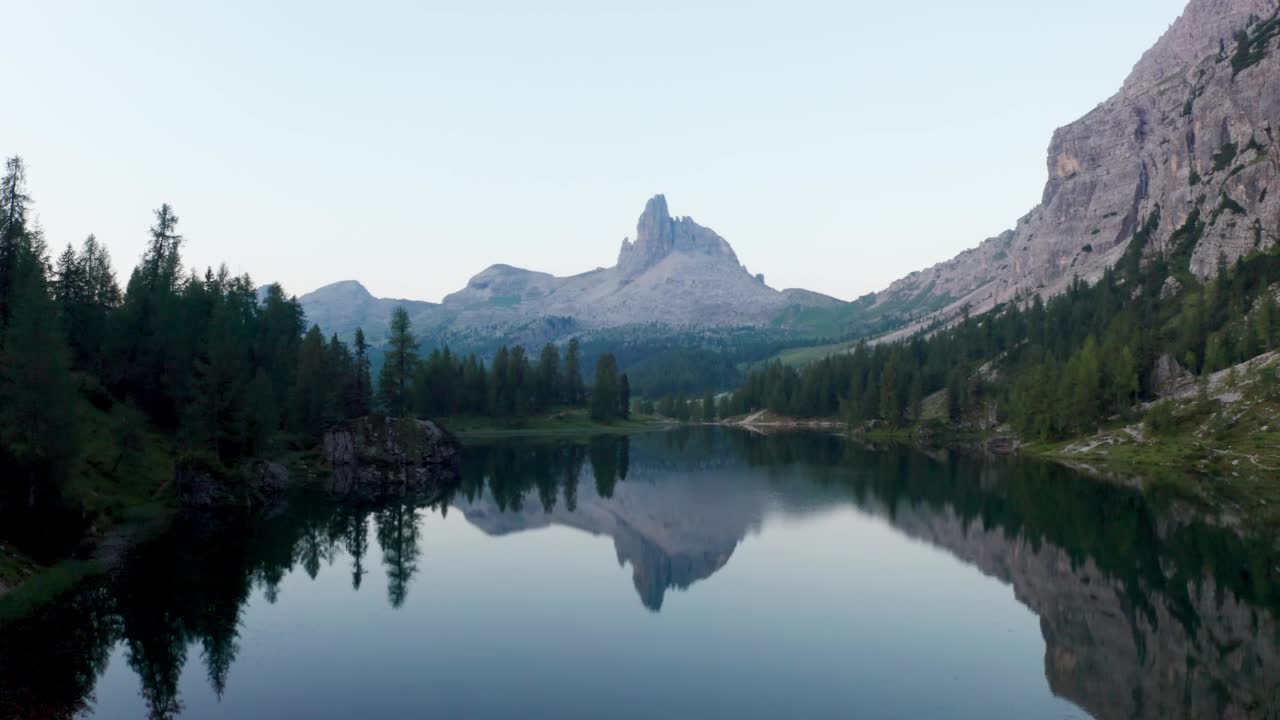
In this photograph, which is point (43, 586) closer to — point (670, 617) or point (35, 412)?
point (35, 412)

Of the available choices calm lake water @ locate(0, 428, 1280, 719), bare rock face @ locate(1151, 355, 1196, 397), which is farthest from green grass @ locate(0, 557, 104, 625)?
bare rock face @ locate(1151, 355, 1196, 397)

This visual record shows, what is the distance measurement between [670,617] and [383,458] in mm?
67716

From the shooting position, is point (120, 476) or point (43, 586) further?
point (120, 476)

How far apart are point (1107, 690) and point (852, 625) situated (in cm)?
1347

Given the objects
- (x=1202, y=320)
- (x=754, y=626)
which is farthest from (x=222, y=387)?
(x=1202, y=320)

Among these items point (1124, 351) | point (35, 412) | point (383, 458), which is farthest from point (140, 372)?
point (1124, 351)

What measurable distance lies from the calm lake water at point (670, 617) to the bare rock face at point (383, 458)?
55.8 feet

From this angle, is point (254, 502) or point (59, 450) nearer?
point (59, 450)

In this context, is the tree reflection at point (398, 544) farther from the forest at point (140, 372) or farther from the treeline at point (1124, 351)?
the treeline at point (1124, 351)

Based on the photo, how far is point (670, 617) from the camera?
155ft

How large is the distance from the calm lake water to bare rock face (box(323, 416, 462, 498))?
669 inches

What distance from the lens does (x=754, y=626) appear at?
1795 inches

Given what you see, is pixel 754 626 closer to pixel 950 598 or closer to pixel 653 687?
pixel 653 687

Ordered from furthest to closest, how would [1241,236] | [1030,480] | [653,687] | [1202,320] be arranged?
[1241,236], [1202,320], [1030,480], [653,687]
